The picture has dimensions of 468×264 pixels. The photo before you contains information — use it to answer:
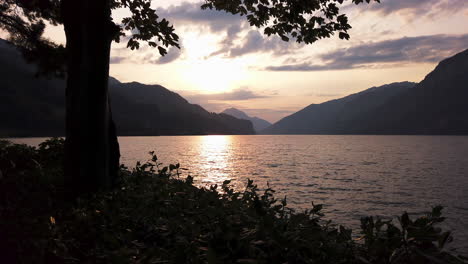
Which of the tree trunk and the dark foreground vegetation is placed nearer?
the dark foreground vegetation

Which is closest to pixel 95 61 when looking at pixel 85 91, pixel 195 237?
pixel 85 91

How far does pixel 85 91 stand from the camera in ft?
28.3

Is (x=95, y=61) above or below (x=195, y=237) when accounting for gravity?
above

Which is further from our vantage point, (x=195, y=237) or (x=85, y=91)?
(x=85, y=91)

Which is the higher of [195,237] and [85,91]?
[85,91]

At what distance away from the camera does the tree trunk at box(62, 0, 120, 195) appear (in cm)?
858

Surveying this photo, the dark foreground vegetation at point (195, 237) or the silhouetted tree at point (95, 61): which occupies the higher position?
the silhouetted tree at point (95, 61)

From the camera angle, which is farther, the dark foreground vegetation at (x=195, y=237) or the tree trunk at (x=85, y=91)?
the tree trunk at (x=85, y=91)

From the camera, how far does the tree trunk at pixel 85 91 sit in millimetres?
8578

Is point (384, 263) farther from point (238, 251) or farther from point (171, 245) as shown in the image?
point (171, 245)

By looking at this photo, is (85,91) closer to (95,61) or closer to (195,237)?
(95,61)

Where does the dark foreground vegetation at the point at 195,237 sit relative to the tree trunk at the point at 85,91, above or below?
below

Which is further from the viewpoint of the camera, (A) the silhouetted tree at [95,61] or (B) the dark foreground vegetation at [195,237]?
(A) the silhouetted tree at [95,61]

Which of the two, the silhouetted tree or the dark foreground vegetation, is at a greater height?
the silhouetted tree
